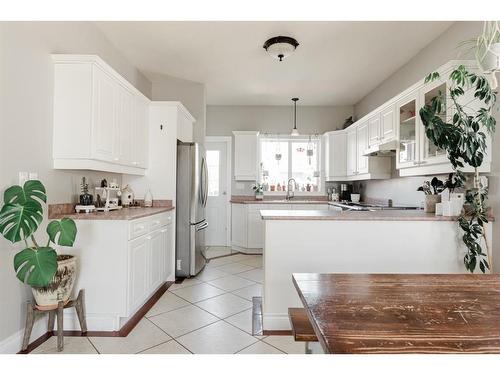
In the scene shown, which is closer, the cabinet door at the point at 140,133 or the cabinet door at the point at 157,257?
the cabinet door at the point at 157,257

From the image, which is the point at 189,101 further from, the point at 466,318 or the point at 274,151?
the point at 466,318

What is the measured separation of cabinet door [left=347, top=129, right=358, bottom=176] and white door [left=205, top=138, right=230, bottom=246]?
2303 millimetres

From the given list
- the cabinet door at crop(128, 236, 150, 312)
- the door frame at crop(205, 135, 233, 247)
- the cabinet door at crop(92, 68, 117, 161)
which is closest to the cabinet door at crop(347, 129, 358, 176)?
the door frame at crop(205, 135, 233, 247)

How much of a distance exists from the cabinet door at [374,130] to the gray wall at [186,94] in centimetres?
247

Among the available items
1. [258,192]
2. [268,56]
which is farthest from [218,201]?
[268,56]

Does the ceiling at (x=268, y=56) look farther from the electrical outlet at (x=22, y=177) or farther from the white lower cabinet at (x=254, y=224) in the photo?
the white lower cabinet at (x=254, y=224)

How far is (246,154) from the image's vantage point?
5.67 metres

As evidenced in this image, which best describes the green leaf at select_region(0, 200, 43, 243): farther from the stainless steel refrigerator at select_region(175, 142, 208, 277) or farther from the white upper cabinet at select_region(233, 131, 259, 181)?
the white upper cabinet at select_region(233, 131, 259, 181)

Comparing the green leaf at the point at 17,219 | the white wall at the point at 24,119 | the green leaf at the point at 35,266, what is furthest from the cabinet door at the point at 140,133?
the green leaf at the point at 35,266

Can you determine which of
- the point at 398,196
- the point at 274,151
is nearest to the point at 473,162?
the point at 398,196

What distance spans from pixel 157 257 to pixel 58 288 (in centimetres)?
114

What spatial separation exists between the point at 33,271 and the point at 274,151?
188 inches

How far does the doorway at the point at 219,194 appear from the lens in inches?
231

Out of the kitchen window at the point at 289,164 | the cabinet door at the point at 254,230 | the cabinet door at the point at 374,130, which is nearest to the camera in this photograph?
the cabinet door at the point at 374,130
